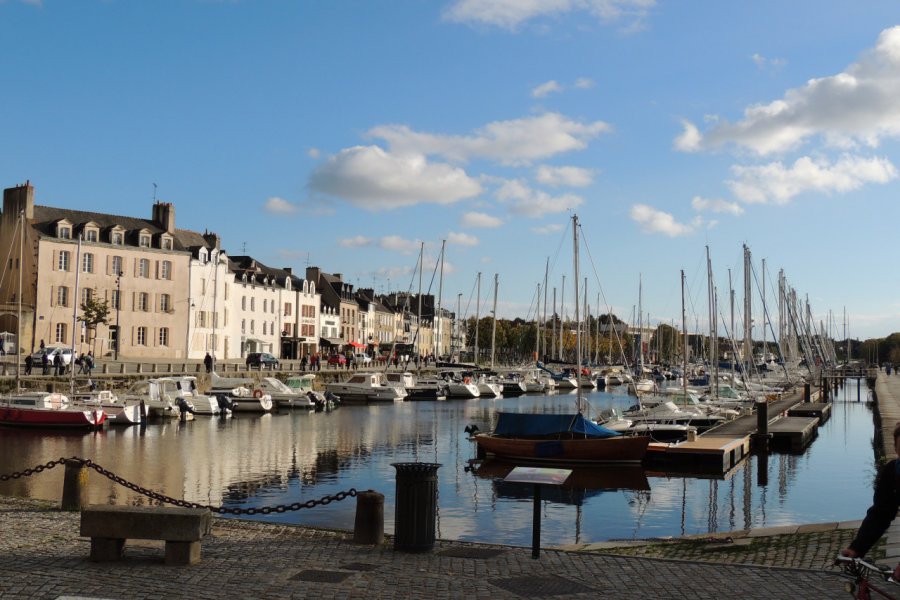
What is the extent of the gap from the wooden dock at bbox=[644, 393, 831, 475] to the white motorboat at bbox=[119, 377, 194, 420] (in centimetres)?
2989

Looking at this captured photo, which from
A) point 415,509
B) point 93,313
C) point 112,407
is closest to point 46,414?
point 112,407

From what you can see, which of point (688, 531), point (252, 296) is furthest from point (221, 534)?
point (252, 296)

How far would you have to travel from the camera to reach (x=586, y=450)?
115 feet

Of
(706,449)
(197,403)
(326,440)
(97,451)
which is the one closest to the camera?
(706,449)

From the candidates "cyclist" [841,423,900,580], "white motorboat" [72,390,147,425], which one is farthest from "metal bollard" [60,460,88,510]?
"white motorboat" [72,390,147,425]

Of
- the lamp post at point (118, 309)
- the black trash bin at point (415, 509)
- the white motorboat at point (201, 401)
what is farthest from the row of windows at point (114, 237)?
the black trash bin at point (415, 509)

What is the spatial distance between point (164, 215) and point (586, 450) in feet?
208

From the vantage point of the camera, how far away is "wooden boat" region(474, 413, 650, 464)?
35.0 meters

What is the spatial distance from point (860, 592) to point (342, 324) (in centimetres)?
12271

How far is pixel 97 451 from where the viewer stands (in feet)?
126

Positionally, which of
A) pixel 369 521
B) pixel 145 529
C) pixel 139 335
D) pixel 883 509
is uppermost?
pixel 139 335

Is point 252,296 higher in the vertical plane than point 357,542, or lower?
higher

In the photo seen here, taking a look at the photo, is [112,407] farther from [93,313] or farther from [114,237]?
[114,237]

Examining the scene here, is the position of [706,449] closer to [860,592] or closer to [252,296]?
[860,592]
